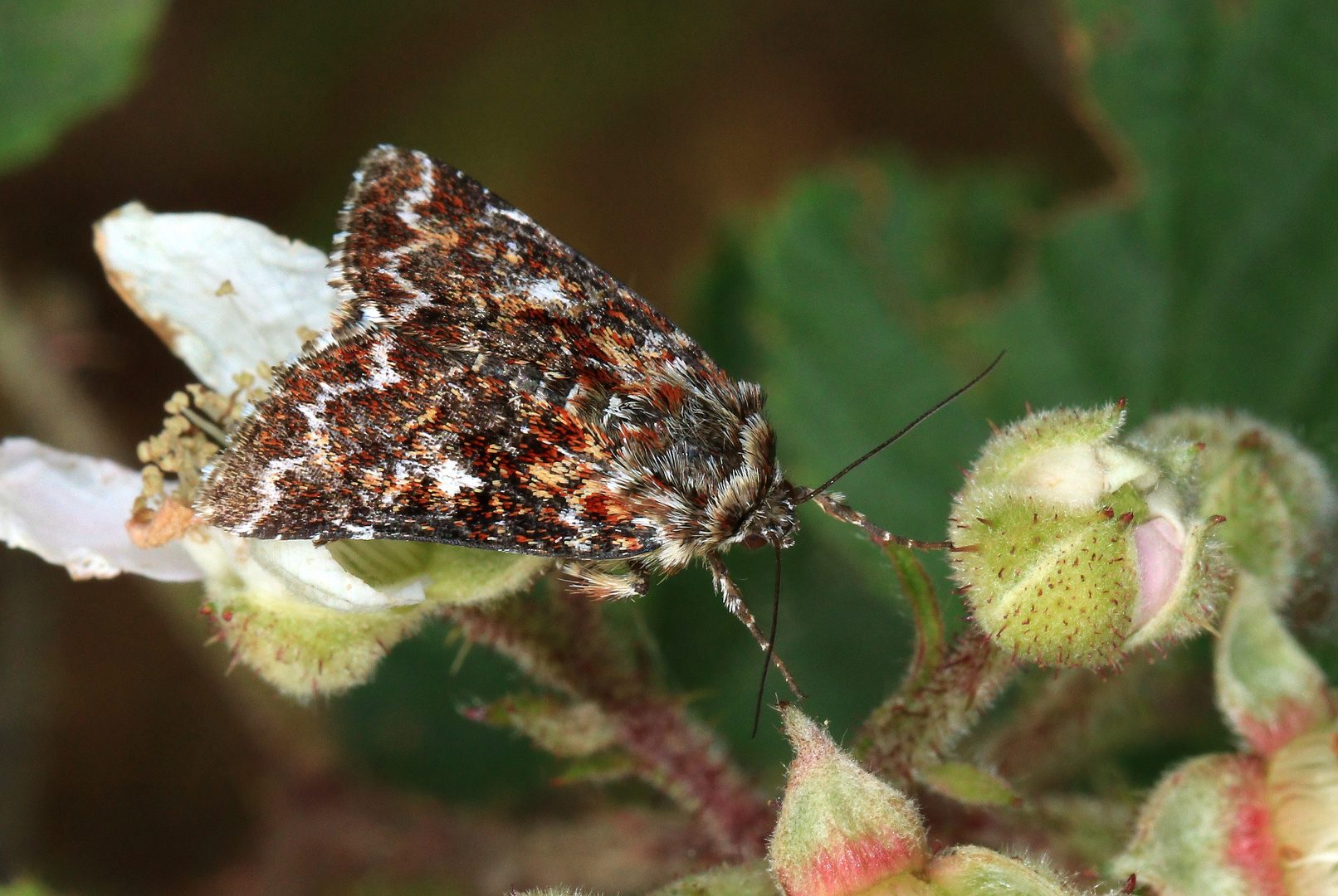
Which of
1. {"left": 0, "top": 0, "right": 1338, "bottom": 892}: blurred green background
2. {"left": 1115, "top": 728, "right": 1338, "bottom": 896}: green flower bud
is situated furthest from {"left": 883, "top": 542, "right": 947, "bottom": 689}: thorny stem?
{"left": 1115, "top": 728, "right": 1338, "bottom": 896}: green flower bud

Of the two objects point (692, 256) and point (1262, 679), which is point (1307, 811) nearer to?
point (1262, 679)

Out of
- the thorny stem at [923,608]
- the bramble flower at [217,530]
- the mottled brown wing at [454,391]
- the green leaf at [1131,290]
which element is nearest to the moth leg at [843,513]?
the thorny stem at [923,608]

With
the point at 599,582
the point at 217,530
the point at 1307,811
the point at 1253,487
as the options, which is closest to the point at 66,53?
the point at 217,530

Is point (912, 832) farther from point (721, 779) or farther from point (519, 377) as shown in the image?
point (519, 377)

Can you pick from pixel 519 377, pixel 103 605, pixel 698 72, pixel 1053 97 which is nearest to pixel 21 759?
pixel 103 605

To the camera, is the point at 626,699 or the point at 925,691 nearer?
the point at 925,691

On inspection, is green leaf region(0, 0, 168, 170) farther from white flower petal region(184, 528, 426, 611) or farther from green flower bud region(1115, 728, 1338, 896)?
green flower bud region(1115, 728, 1338, 896)

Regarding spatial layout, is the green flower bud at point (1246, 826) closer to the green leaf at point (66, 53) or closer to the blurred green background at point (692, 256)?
the blurred green background at point (692, 256)
